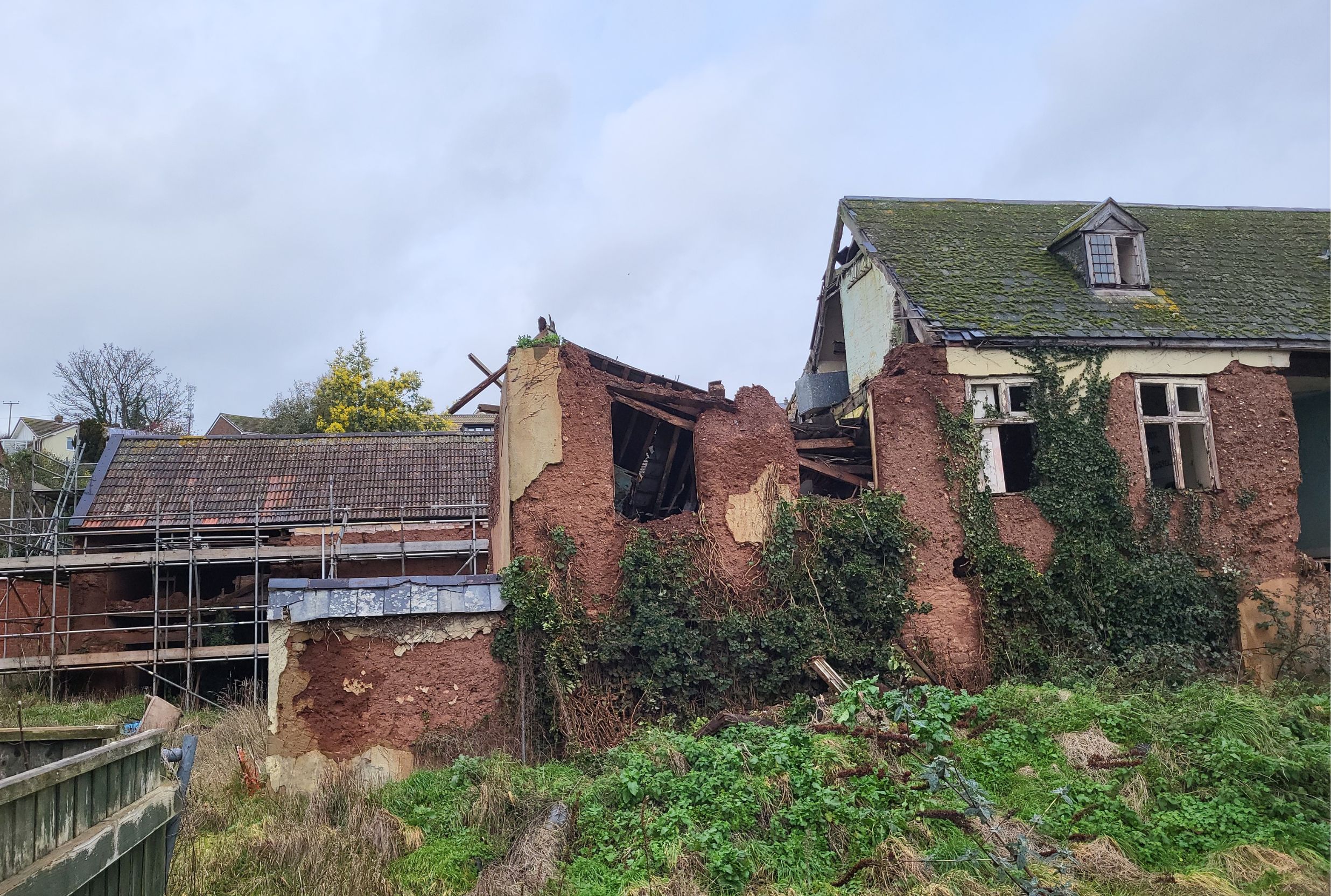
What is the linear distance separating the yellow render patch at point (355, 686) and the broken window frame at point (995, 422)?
28.8ft

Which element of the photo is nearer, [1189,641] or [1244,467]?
[1189,641]

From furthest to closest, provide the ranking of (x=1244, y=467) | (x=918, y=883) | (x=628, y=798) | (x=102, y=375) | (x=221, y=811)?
(x=102, y=375) → (x=1244, y=467) → (x=221, y=811) → (x=628, y=798) → (x=918, y=883)

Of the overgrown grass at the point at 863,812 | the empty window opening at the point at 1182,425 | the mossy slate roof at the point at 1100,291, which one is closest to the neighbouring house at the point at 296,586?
the overgrown grass at the point at 863,812

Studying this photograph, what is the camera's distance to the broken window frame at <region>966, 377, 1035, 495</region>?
13.2 m

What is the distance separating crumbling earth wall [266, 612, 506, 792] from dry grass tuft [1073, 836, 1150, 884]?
21.2 feet

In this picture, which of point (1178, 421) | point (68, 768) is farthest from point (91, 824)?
point (1178, 421)

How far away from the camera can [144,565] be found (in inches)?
771

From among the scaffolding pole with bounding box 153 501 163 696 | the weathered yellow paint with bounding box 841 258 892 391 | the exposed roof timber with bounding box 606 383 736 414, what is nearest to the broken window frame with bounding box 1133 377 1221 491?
the weathered yellow paint with bounding box 841 258 892 391

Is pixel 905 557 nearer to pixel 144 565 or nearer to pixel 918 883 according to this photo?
pixel 918 883

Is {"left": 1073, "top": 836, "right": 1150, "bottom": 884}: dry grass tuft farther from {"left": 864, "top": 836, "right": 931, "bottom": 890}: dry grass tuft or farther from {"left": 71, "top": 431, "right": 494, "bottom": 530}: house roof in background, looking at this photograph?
{"left": 71, "top": 431, "right": 494, "bottom": 530}: house roof in background

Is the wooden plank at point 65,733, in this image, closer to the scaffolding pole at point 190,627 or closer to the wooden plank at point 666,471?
the wooden plank at point 666,471

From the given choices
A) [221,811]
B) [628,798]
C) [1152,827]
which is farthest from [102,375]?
[1152,827]

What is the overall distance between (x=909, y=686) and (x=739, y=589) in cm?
255

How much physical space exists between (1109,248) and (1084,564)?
19.8ft
